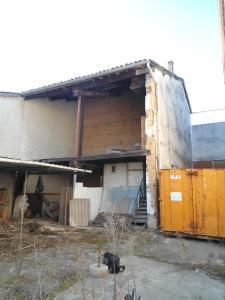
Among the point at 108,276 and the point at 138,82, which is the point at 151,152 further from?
the point at 108,276

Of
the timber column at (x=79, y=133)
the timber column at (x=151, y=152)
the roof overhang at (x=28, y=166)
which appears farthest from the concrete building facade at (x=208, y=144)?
the roof overhang at (x=28, y=166)

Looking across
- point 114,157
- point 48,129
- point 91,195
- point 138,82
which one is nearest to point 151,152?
point 114,157

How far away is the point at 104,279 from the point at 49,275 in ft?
3.22

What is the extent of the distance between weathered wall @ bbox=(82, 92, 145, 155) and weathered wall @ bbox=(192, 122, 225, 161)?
8.28 m

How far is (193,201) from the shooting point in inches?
380

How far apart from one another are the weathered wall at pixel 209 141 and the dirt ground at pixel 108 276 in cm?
1305

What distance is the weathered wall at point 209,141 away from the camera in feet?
69.1

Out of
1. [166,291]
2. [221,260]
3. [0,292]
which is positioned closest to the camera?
[0,292]

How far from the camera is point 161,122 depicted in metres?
12.7

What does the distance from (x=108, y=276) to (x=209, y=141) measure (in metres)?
18.1

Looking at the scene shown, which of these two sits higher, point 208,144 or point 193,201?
point 208,144

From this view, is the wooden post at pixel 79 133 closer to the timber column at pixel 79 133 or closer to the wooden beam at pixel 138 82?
the timber column at pixel 79 133

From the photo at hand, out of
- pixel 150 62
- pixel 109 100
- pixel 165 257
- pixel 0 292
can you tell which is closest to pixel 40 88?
pixel 109 100

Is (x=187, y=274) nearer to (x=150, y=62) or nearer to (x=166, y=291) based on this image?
(x=166, y=291)
